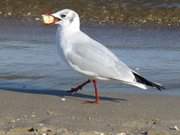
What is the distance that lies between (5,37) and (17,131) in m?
6.05

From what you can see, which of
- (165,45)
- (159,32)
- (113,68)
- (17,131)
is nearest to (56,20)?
(113,68)

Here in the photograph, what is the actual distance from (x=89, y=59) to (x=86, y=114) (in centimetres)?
77

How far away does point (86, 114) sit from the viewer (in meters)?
7.03

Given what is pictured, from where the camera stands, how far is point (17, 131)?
617cm

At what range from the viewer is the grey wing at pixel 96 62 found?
24.7ft

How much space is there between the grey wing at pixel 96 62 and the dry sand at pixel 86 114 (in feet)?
0.93

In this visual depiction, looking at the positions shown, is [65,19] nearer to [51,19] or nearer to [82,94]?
[51,19]

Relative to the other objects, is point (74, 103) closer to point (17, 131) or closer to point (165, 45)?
point (17, 131)

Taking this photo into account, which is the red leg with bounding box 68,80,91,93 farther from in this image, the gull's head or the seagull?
the gull's head

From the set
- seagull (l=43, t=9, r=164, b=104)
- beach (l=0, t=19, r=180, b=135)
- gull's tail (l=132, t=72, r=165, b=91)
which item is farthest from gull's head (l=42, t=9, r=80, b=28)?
gull's tail (l=132, t=72, r=165, b=91)

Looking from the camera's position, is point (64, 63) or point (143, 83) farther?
point (64, 63)

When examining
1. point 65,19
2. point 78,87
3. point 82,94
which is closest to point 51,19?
point 65,19

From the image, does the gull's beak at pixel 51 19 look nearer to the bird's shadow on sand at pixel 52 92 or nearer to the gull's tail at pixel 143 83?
the bird's shadow on sand at pixel 52 92

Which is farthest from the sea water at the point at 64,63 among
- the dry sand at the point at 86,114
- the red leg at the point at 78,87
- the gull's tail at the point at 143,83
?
the gull's tail at the point at 143,83
